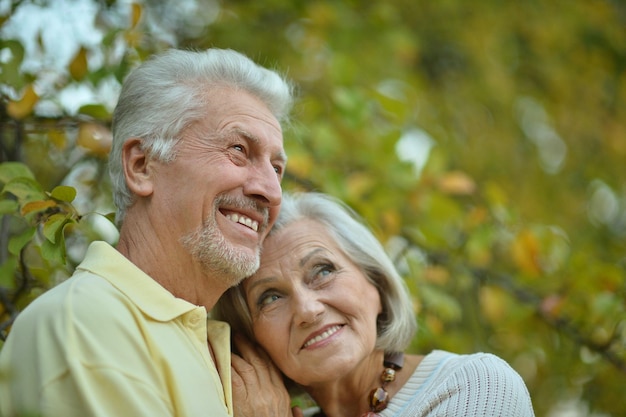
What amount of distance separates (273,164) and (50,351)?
1129 mm

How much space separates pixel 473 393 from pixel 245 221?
93 centimetres

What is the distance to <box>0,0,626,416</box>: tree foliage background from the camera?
10.4ft

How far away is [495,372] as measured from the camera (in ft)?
8.11

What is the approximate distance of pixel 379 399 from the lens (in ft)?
8.68

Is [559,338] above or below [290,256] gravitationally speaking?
below

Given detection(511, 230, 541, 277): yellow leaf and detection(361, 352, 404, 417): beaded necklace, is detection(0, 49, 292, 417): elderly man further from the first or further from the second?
detection(511, 230, 541, 277): yellow leaf

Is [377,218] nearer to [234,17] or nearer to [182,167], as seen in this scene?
[182,167]

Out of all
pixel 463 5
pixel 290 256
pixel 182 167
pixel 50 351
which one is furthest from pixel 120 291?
pixel 463 5

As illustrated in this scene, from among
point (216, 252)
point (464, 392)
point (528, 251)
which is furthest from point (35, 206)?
point (528, 251)

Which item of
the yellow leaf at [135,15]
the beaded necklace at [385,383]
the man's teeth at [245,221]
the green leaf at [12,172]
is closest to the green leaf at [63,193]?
the green leaf at [12,172]

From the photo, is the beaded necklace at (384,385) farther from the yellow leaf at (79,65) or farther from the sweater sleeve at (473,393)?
the yellow leaf at (79,65)

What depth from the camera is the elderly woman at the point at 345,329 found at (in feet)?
8.12

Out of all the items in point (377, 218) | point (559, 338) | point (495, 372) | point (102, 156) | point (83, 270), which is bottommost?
point (559, 338)

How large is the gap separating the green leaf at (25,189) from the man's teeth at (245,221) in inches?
25.1
